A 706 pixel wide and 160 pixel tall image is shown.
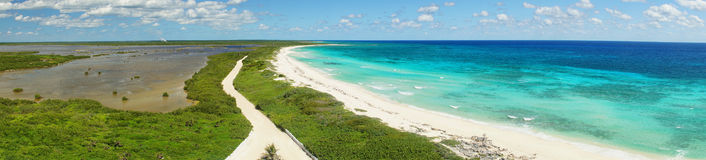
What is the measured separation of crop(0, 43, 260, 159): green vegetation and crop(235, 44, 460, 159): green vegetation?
165 inches

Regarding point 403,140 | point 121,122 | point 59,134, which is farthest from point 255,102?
point 403,140

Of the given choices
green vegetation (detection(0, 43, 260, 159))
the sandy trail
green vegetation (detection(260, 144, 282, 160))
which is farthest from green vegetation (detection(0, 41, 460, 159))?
green vegetation (detection(260, 144, 282, 160))

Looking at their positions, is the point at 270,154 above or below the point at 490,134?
above

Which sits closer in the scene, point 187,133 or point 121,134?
point 121,134

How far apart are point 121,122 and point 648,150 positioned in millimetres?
38109

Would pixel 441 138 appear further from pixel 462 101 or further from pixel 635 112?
pixel 635 112

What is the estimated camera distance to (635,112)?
3441 cm

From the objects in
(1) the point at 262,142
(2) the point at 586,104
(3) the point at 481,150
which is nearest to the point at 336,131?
(1) the point at 262,142

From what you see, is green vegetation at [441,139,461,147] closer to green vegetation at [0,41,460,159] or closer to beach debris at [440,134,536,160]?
beach debris at [440,134,536,160]

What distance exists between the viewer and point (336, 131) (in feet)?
84.0

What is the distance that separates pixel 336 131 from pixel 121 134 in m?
14.7

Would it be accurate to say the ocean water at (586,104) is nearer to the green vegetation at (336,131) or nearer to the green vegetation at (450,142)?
the green vegetation at (450,142)

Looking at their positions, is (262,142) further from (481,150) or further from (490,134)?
(490,134)

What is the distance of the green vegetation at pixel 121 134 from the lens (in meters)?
20.0
